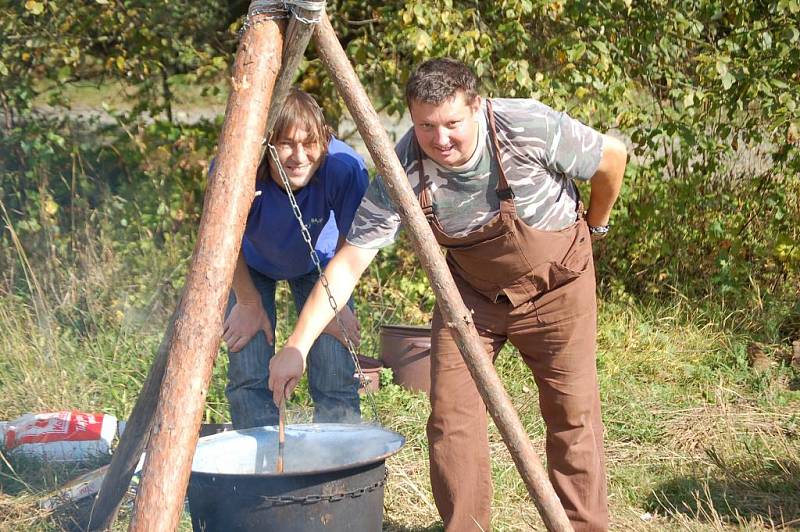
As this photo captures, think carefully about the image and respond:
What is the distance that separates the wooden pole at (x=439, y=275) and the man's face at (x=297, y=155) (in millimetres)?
640

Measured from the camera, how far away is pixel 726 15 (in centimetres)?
652

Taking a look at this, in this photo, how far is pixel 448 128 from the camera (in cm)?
305

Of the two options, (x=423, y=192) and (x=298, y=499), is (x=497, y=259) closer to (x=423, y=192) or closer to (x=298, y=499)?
(x=423, y=192)

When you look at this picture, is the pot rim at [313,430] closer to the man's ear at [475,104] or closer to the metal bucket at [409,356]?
the man's ear at [475,104]

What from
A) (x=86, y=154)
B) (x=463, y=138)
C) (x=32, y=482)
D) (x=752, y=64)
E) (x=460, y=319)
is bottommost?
(x=32, y=482)

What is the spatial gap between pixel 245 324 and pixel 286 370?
89cm

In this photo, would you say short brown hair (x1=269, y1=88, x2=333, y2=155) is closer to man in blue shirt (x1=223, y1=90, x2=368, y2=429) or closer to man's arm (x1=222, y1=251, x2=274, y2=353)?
man in blue shirt (x1=223, y1=90, x2=368, y2=429)

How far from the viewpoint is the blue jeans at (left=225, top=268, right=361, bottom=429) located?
12.9 feet

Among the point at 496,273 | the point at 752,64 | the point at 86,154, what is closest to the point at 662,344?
the point at 752,64

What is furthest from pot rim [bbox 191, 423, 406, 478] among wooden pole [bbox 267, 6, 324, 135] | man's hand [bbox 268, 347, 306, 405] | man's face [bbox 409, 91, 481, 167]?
wooden pole [bbox 267, 6, 324, 135]

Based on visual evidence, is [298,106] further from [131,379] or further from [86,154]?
[86,154]

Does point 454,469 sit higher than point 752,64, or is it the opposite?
point 752,64

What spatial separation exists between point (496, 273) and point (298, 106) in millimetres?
923

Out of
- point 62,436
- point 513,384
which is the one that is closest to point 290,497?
point 62,436
